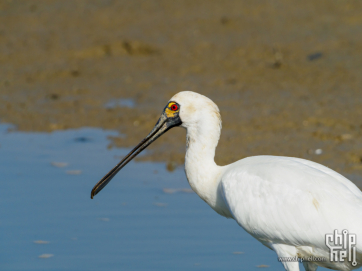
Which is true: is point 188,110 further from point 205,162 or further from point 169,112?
point 205,162

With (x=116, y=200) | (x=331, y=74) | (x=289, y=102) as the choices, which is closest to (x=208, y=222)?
(x=116, y=200)

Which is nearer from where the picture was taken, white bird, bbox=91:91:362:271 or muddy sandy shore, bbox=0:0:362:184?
white bird, bbox=91:91:362:271

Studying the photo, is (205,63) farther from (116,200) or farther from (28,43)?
(116,200)

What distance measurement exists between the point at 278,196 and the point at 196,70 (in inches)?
318

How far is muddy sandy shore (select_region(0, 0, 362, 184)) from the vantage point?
997cm

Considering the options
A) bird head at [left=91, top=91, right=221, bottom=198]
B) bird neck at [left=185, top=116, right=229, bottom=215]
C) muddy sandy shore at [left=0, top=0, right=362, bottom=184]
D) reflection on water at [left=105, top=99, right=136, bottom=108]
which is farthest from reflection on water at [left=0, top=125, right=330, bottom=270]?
reflection on water at [left=105, top=99, right=136, bottom=108]

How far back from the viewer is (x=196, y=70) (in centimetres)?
1334

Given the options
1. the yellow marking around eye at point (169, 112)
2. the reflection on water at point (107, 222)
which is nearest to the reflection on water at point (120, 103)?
the reflection on water at point (107, 222)

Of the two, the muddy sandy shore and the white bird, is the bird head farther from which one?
the muddy sandy shore

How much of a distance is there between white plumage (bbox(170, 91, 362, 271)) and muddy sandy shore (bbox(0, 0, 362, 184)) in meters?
2.84

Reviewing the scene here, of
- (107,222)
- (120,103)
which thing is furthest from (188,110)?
(120,103)

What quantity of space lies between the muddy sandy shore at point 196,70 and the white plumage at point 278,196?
2.84m

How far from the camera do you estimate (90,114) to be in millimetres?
11531

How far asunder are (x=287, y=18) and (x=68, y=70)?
492 cm
